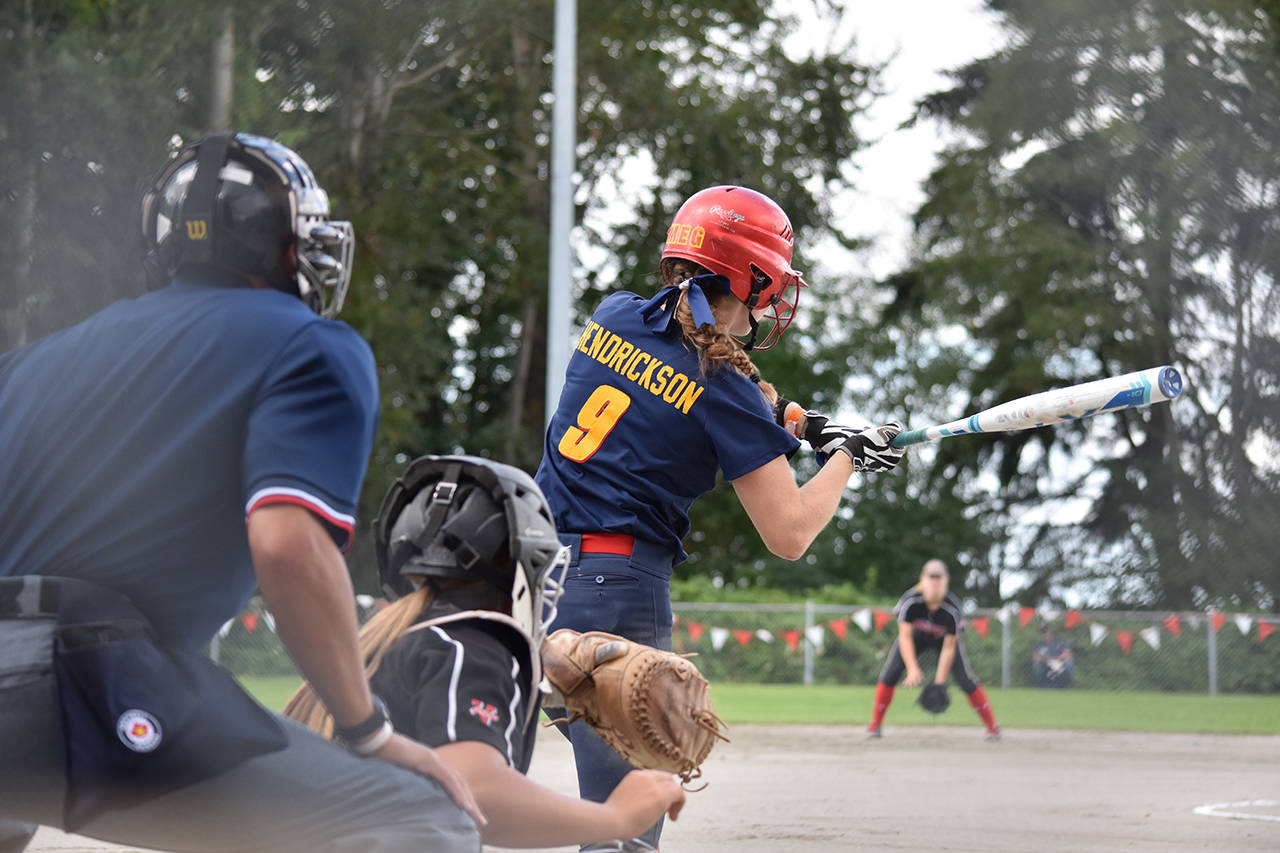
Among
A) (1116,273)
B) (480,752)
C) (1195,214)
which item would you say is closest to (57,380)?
(480,752)

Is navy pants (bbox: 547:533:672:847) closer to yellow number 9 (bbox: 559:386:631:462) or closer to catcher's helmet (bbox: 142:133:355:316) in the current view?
yellow number 9 (bbox: 559:386:631:462)

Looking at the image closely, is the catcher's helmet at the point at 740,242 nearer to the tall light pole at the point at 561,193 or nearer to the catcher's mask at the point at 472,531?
the catcher's mask at the point at 472,531

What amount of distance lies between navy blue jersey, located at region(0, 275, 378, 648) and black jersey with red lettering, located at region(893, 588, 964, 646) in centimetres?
1633

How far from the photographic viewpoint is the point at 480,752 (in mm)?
2984

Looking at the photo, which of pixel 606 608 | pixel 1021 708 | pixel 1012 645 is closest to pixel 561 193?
pixel 606 608

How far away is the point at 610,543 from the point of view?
4223 millimetres

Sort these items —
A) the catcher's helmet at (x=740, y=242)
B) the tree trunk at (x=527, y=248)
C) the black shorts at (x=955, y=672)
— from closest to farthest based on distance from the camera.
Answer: the catcher's helmet at (x=740, y=242) → the black shorts at (x=955, y=672) → the tree trunk at (x=527, y=248)

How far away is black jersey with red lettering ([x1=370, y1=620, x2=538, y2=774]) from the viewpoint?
9.87 ft

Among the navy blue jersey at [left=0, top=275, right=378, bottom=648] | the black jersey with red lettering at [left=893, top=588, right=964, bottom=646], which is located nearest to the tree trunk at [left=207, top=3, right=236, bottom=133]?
the black jersey with red lettering at [left=893, top=588, right=964, bottom=646]

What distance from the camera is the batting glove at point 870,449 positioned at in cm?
476

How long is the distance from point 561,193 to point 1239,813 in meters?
8.34

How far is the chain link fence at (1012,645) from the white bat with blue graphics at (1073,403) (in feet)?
76.2

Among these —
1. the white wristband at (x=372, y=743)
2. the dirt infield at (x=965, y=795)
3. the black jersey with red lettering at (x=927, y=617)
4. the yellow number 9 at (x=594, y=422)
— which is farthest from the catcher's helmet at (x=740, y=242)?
the black jersey with red lettering at (x=927, y=617)

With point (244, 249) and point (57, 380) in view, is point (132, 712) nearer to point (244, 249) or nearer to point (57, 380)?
point (57, 380)
